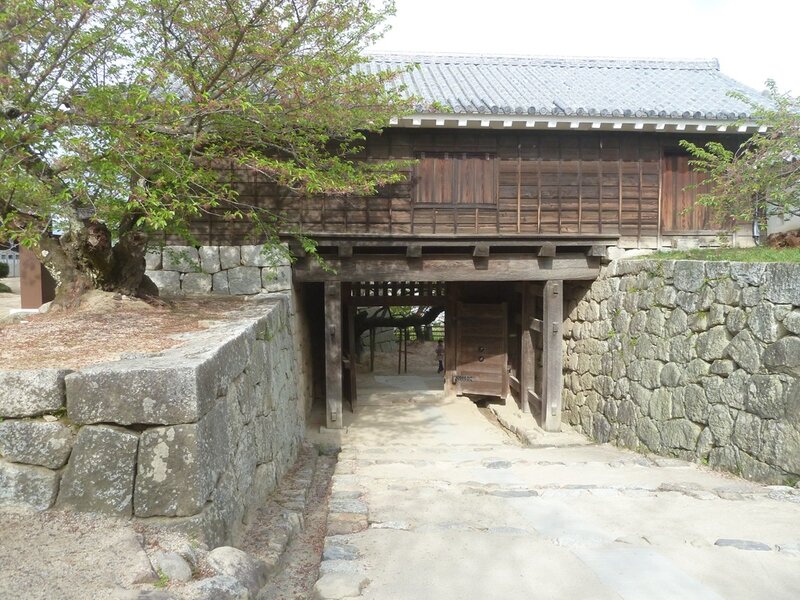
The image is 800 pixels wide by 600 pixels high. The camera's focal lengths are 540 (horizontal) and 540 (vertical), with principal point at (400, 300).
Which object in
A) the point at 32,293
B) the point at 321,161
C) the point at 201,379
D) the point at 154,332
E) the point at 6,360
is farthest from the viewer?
the point at 32,293

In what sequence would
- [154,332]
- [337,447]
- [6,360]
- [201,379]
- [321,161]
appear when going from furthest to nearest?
[337,447] → [321,161] → [154,332] → [6,360] → [201,379]

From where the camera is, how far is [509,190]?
8.34 metres

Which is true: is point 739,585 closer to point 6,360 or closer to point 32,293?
point 6,360

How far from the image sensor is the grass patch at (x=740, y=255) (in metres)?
6.09

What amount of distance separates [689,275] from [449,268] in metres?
3.45

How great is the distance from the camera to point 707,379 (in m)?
6.04

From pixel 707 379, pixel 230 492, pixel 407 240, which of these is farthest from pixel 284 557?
pixel 407 240

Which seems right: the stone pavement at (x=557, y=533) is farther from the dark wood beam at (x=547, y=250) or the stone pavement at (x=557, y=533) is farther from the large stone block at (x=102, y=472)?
the dark wood beam at (x=547, y=250)

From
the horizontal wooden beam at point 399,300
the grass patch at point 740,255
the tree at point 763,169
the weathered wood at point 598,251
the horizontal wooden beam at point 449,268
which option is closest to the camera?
the grass patch at point 740,255

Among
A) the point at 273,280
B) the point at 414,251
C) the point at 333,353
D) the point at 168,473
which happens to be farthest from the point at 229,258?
the point at 168,473

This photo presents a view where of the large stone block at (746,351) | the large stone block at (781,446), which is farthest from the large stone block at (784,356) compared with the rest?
the large stone block at (781,446)

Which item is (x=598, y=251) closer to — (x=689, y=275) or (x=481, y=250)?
(x=481, y=250)

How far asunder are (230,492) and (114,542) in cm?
82

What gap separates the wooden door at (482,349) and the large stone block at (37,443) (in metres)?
9.73
